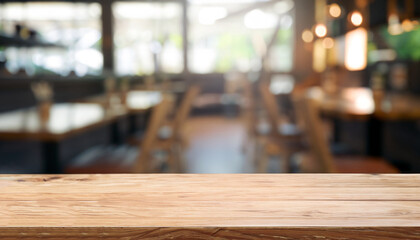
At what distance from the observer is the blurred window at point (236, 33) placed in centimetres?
1042

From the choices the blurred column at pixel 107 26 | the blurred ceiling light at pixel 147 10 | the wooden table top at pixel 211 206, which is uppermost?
the blurred ceiling light at pixel 147 10

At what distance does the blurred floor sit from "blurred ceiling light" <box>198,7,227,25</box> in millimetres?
2721

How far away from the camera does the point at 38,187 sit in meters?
0.66

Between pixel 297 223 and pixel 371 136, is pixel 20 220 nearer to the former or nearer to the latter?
pixel 297 223

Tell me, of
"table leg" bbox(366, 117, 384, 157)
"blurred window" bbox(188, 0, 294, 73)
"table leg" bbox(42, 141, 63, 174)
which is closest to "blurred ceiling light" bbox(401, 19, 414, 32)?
"table leg" bbox(366, 117, 384, 157)

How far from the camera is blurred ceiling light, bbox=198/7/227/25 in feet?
34.5

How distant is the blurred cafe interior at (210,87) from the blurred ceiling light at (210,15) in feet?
0.08

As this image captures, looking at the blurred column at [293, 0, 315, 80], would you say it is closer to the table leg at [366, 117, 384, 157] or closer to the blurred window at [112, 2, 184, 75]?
the blurred window at [112, 2, 184, 75]

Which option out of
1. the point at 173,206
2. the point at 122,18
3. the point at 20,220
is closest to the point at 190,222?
the point at 173,206

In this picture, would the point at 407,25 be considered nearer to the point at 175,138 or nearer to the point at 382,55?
the point at 382,55

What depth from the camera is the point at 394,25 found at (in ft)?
17.4

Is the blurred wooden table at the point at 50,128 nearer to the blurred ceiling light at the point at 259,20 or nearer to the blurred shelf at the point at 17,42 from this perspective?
the blurred shelf at the point at 17,42

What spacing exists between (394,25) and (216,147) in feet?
8.85

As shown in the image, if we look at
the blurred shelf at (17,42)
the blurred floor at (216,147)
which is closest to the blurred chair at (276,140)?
the blurred floor at (216,147)
